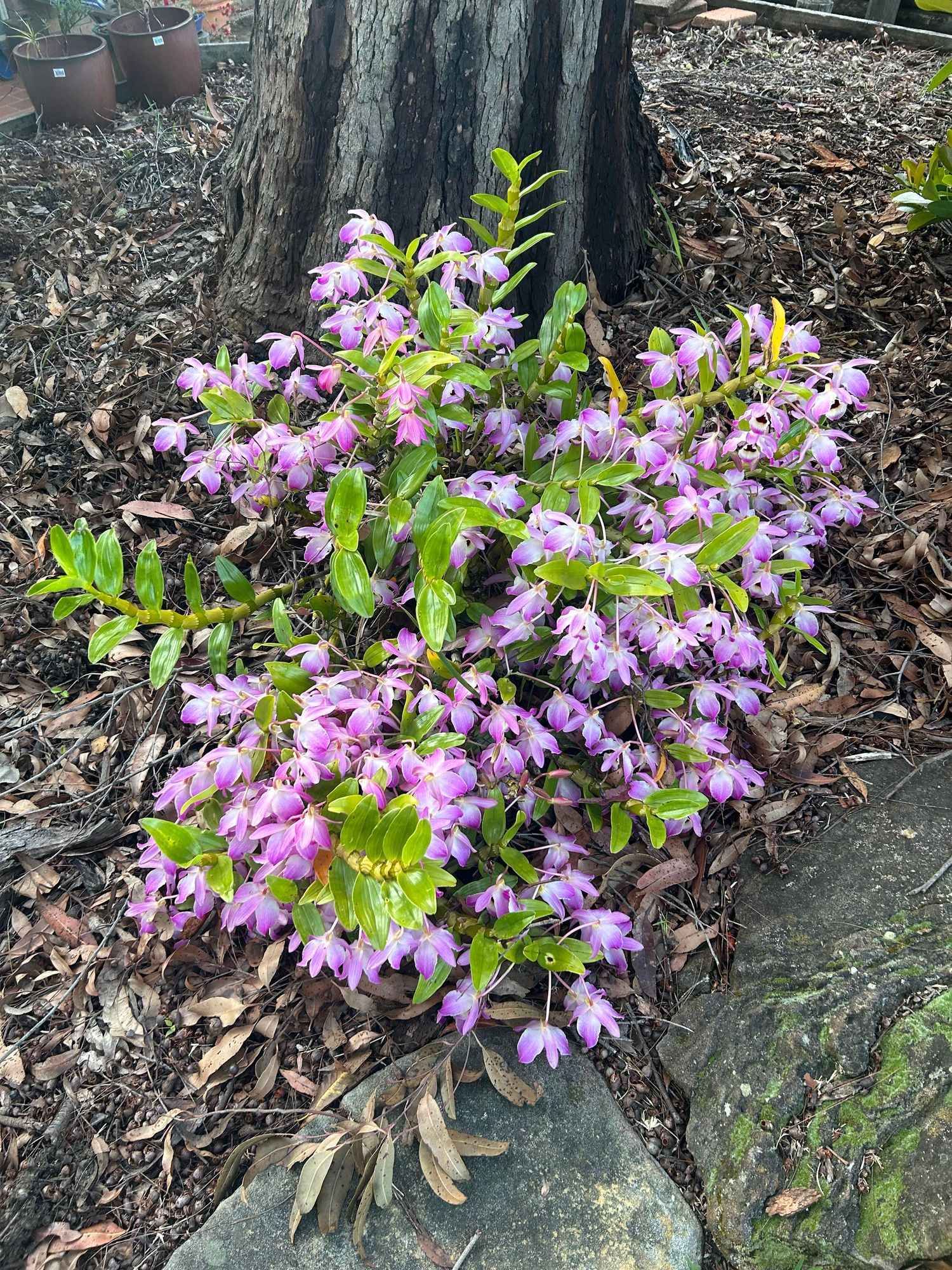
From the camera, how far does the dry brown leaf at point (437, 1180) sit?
155 cm

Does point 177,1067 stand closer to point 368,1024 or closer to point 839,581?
Result: point 368,1024

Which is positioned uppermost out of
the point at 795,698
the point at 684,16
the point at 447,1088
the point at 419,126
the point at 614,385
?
the point at 684,16

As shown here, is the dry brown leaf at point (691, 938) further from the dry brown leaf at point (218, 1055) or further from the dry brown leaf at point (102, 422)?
the dry brown leaf at point (102, 422)

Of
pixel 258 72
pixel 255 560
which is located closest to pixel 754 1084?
pixel 255 560

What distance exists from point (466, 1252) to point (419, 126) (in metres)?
2.43

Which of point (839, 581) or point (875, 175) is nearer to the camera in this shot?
point (839, 581)

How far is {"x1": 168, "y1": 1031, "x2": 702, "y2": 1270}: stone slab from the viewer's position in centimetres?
155

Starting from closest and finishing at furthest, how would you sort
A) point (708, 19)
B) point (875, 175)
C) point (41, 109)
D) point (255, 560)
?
point (255, 560) < point (875, 175) < point (41, 109) < point (708, 19)

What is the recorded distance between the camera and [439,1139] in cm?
159

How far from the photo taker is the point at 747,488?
1711mm

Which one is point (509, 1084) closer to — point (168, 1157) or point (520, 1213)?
point (520, 1213)

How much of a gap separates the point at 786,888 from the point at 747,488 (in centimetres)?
81

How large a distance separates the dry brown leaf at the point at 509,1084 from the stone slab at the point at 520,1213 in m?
0.02

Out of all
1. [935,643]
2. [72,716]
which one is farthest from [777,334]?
[72,716]
